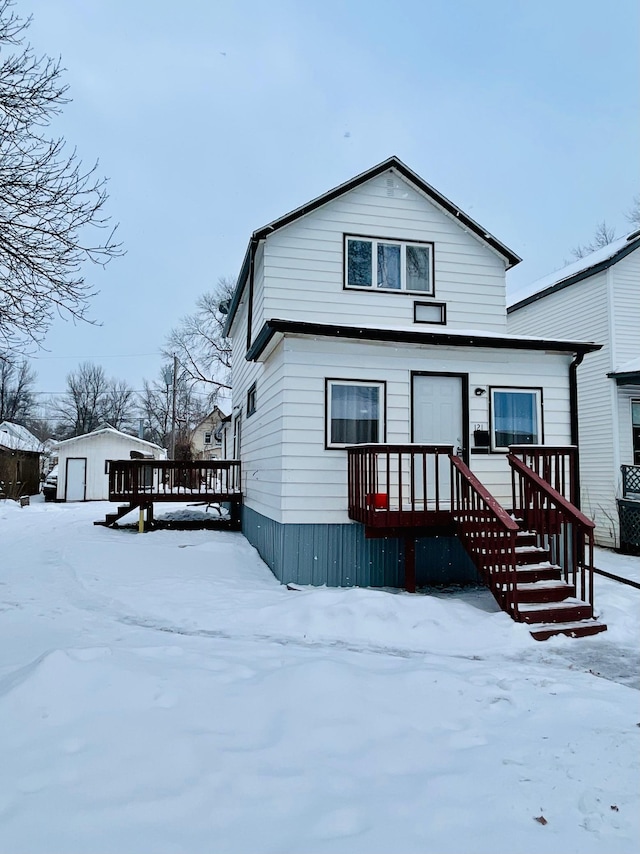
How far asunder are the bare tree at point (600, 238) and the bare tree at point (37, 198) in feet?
94.8

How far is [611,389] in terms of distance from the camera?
516 inches

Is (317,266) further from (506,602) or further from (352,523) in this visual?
(506,602)

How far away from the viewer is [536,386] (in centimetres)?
834

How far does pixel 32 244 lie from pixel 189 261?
38176mm

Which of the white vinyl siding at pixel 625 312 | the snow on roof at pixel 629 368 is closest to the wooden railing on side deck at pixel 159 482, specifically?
the snow on roof at pixel 629 368

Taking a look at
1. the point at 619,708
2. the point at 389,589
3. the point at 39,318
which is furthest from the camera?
the point at 389,589

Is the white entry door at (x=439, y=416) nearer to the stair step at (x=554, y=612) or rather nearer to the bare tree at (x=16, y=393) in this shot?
the stair step at (x=554, y=612)

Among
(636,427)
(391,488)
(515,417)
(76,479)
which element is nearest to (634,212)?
(636,427)

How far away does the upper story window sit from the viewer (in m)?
9.46

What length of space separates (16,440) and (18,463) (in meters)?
3.40

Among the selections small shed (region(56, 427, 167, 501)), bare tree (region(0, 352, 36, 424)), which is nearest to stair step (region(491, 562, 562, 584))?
small shed (region(56, 427, 167, 501))

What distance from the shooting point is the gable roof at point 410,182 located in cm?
918

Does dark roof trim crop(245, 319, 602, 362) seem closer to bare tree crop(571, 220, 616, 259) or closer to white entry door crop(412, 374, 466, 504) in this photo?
white entry door crop(412, 374, 466, 504)

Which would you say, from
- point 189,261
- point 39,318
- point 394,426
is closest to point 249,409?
point 394,426
